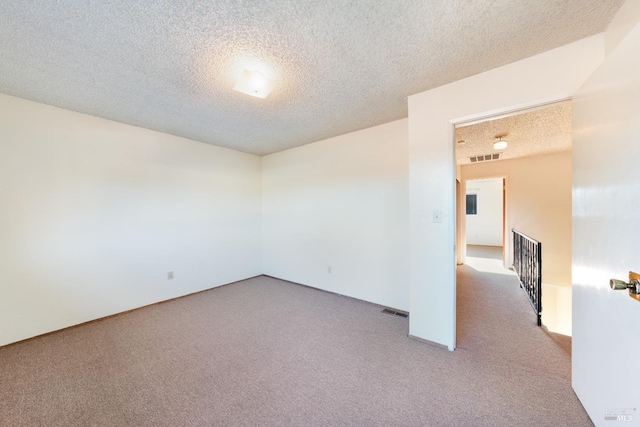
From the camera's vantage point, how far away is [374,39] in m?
1.60

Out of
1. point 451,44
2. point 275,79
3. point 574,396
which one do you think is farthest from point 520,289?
point 275,79

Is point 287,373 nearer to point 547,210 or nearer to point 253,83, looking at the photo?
point 253,83

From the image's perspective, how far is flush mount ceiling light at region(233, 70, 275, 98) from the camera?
6.37 ft

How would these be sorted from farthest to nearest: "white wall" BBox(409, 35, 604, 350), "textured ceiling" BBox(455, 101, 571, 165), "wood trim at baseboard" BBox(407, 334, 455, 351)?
"textured ceiling" BBox(455, 101, 571, 165), "wood trim at baseboard" BBox(407, 334, 455, 351), "white wall" BBox(409, 35, 604, 350)

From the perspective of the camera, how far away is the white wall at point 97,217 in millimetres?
2371

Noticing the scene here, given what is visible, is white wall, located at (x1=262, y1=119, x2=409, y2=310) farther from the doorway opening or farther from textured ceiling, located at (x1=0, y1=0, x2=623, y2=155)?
the doorway opening

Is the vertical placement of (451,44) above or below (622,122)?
above

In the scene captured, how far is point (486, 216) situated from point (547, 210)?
164 inches

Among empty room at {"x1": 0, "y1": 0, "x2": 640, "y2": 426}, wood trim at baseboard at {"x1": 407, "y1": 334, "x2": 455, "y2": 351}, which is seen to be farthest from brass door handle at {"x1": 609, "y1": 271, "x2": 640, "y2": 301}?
wood trim at baseboard at {"x1": 407, "y1": 334, "x2": 455, "y2": 351}

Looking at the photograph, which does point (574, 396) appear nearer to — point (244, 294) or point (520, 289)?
point (520, 289)

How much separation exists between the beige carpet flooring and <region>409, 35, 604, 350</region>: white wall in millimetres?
368

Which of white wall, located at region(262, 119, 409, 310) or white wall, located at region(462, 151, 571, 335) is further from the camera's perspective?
white wall, located at region(462, 151, 571, 335)

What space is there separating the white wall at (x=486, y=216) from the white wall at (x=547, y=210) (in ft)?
11.7

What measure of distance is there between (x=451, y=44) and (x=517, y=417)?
8.12 feet
